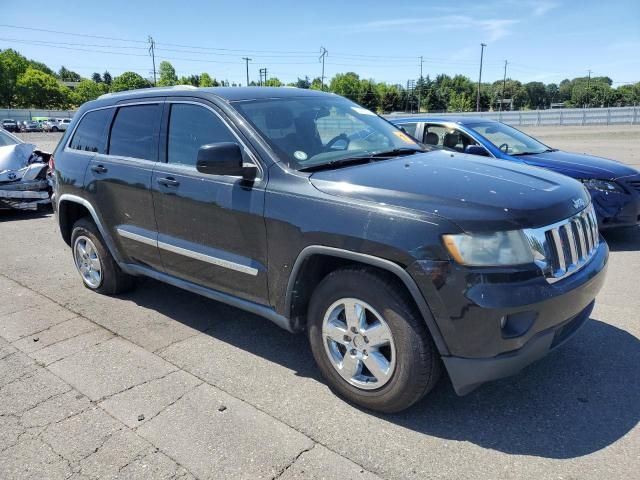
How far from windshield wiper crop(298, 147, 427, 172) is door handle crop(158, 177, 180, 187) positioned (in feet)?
3.62

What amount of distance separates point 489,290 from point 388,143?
70.0 inches

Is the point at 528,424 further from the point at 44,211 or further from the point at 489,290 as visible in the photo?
the point at 44,211

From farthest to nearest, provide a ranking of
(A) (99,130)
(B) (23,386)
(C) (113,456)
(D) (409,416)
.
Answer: (A) (99,130), (B) (23,386), (D) (409,416), (C) (113,456)

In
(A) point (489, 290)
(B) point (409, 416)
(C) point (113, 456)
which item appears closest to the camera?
(A) point (489, 290)

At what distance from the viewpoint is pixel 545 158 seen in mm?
6664

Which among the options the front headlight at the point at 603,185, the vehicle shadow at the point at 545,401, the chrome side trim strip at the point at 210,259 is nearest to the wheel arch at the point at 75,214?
the chrome side trim strip at the point at 210,259

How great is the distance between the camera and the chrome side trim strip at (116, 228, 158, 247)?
416 cm

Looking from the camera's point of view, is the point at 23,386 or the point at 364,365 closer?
the point at 364,365

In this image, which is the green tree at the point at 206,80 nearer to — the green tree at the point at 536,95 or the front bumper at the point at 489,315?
the green tree at the point at 536,95

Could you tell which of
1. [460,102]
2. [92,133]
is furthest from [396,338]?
[460,102]

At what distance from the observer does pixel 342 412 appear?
9.93 feet

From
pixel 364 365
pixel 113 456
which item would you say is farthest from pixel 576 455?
pixel 113 456

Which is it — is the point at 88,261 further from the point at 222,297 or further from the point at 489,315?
the point at 489,315

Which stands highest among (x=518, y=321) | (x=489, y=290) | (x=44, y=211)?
(x=489, y=290)
